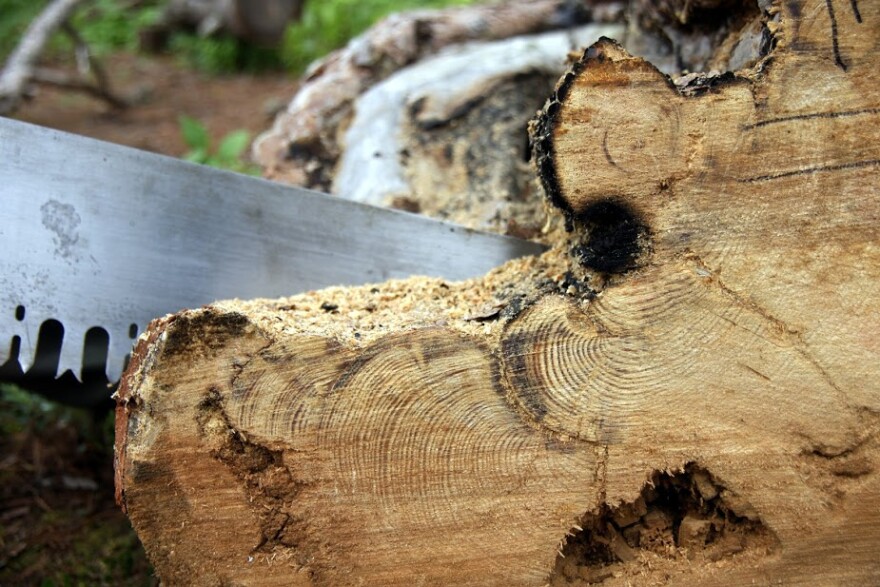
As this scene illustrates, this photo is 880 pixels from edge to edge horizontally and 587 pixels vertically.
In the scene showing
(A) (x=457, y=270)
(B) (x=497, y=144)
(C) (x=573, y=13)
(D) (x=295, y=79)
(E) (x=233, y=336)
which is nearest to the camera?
(E) (x=233, y=336)

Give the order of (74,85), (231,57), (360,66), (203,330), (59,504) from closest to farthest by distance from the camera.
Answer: (203,330)
(59,504)
(360,66)
(74,85)
(231,57)

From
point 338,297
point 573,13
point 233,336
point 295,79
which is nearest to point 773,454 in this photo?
point 338,297

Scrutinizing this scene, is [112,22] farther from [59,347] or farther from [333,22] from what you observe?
[59,347]

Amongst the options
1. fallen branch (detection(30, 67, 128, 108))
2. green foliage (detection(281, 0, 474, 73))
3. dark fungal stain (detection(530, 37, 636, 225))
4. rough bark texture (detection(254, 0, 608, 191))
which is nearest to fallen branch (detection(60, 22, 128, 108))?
fallen branch (detection(30, 67, 128, 108))

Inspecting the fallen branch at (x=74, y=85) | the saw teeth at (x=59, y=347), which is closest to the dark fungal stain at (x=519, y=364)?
the saw teeth at (x=59, y=347)

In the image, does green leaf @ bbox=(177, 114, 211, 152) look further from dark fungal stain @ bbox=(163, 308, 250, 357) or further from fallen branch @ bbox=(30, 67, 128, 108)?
dark fungal stain @ bbox=(163, 308, 250, 357)

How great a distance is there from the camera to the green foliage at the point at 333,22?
6453 millimetres

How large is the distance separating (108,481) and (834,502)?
7.87 ft

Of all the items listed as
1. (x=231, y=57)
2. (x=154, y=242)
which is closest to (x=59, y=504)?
(x=154, y=242)

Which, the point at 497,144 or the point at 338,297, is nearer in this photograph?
the point at 338,297

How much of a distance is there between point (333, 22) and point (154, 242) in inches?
194

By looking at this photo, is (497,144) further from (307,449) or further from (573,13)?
(307,449)

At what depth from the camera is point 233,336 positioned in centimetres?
156

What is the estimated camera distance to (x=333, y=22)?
6.53 metres
